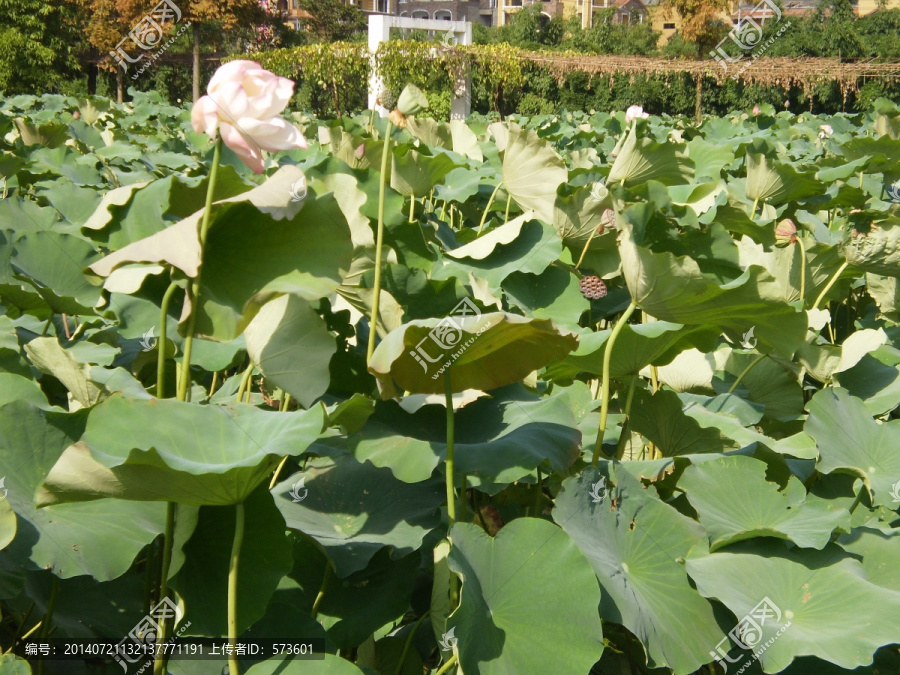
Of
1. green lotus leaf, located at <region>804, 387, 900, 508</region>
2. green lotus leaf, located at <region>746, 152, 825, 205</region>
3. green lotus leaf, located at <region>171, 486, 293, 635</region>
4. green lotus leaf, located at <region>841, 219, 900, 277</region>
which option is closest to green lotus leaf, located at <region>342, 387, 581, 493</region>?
green lotus leaf, located at <region>171, 486, 293, 635</region>

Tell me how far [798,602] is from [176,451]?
0.66 metres

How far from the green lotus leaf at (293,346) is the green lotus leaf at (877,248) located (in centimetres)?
122

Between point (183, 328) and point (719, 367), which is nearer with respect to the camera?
point (183, 328)

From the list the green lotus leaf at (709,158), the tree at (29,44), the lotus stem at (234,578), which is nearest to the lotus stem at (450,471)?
the lotus stem at (234,578)

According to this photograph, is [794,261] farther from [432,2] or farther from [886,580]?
[432,2]

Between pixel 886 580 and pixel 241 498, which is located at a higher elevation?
pixel 241 498

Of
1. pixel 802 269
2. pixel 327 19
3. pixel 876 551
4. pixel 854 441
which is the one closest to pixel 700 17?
pixel 802 269

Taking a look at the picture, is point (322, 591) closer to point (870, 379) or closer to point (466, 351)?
point (466, 351)

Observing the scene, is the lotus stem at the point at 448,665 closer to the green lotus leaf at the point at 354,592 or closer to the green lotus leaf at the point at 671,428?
the green lotus leaf at the point at 354,592

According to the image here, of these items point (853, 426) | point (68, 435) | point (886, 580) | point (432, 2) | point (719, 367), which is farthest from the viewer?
point (432, 2)

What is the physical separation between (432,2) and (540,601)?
192ft

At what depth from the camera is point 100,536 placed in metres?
0.81

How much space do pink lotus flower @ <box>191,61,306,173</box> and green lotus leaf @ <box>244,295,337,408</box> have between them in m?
0.14

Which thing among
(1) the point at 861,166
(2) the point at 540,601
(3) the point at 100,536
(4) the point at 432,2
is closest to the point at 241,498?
(3) the point at 100,536
